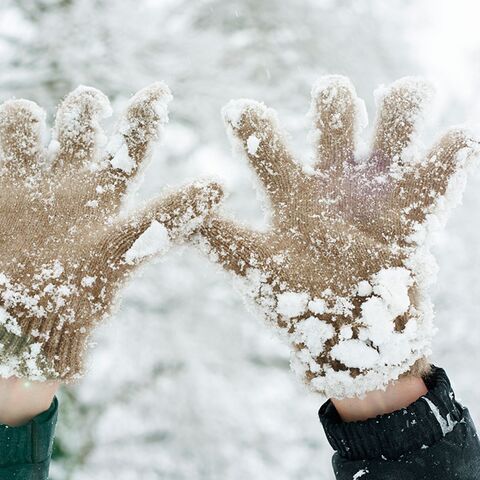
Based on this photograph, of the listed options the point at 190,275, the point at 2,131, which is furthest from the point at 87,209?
the point at 190,275

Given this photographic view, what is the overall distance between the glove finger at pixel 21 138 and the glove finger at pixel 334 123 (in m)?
0.98

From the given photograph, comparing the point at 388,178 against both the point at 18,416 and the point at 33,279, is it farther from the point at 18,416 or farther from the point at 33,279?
the point at 18,416

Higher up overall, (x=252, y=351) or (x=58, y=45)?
(x=58, y=45)

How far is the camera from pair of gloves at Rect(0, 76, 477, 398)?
5.02ft

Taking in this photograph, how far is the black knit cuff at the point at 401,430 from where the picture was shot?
4.50 ft

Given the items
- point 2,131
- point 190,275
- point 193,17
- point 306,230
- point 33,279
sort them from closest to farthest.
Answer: point 33,279
point 306,230
point 2,131
point 190,275
point 193,17

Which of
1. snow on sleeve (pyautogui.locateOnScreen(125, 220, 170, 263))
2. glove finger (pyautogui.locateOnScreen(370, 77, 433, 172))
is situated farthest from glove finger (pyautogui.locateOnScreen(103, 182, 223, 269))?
glove finger (pyautogui.locateOnScreen(370, 77, 433, 172))

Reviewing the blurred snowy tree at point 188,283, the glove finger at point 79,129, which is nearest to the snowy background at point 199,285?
the blurred snowy tree at point 188,283

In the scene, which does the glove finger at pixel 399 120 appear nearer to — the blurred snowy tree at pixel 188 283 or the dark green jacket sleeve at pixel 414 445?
the dark green jacket sleeve at pixel 414 445

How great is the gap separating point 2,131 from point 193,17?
2.78 meters

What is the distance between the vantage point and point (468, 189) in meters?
3.85

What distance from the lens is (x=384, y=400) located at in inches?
60.7

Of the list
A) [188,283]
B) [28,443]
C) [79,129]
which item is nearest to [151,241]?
[79,129]

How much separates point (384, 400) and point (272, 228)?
0.63 metres
